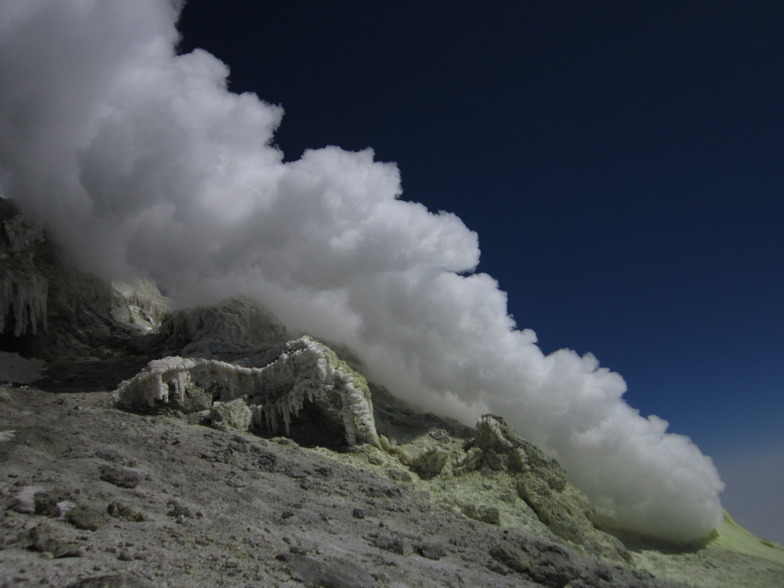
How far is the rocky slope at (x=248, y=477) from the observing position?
782 centimetres

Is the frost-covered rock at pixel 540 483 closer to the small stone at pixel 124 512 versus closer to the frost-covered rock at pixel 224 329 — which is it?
the frost-covered rock at pixel 224 329

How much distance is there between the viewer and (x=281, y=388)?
20625mm

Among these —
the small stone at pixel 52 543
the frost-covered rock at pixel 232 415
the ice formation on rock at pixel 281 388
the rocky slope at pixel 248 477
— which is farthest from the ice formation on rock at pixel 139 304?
the small stone at pixel 52 543

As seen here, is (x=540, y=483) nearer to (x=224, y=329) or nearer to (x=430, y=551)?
(x=430, y=551)

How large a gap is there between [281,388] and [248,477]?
23.4 feet

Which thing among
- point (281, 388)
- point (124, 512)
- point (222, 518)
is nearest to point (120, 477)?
point (124, 512)

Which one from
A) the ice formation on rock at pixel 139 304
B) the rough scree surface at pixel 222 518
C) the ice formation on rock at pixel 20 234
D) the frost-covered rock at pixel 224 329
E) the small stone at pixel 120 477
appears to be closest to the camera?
the rough scree surface at pixel 222 518

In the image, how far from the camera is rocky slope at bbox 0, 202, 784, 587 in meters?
7.82

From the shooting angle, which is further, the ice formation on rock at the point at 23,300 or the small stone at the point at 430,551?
the ice formation on rock at the point at 23,300

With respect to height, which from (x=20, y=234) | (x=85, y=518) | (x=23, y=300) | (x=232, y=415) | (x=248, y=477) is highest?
(x=20, y=234)

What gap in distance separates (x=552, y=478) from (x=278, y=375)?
11.6m

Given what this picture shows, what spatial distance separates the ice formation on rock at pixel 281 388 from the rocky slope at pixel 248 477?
7 cm

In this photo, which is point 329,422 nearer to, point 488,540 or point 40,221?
point 488,540

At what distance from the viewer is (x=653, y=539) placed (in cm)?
2292
